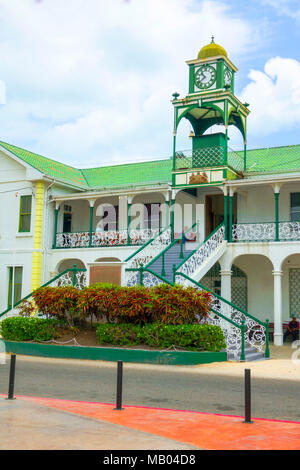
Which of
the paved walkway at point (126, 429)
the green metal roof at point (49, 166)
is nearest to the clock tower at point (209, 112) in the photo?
the green metal roof at point (49, 166)

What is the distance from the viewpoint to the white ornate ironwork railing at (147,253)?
17.1 m

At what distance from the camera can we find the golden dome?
22.6m

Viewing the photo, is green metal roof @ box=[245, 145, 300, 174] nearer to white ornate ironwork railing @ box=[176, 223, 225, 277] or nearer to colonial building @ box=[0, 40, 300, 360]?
colonial building @ box=[0, 40, 300, 360]

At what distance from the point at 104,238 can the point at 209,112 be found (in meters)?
7.45

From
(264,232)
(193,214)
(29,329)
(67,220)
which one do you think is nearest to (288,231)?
(264,232)

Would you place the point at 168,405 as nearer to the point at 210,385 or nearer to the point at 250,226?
the point at 210,385

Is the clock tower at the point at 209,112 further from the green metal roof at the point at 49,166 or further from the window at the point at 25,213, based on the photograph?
the window at the point at 25,213

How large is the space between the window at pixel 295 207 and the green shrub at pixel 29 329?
11170 mm

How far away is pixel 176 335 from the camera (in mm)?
14383

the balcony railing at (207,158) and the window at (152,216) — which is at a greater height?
the balcony railing at (207,158)

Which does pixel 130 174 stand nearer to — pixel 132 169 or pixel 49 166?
pixel 132 169

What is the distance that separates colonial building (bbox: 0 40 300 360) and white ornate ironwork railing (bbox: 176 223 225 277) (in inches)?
2.9
